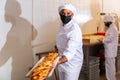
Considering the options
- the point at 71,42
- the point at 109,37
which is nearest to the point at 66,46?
the point at 71,42

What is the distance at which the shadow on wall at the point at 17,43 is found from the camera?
3.32 metres

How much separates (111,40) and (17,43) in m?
1.86

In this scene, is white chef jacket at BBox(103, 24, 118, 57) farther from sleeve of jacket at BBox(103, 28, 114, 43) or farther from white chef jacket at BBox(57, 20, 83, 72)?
white chef jacket at BBox(57, 20, 83, 72)

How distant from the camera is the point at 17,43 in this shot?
347 centimetres

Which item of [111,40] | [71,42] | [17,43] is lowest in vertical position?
[111,40]

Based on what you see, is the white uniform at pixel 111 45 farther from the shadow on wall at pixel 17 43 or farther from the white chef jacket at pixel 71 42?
the white chef jacket at pixel 71 42

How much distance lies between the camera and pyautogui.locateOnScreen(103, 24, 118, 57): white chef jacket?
4340mm

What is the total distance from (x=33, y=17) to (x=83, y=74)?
1.41m

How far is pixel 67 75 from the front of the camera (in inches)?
106

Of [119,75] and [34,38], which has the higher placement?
[34,38]

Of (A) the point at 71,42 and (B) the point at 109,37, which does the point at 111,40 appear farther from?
(A) the point at 71,42

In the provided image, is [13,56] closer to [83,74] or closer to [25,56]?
[25,56]

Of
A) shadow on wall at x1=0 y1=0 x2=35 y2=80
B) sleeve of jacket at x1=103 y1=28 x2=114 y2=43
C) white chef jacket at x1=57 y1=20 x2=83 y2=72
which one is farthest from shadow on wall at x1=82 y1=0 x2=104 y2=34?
white chef jacket at x1=57 y1=20 x2=83 y2=72

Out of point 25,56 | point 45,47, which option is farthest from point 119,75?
point 25,56
